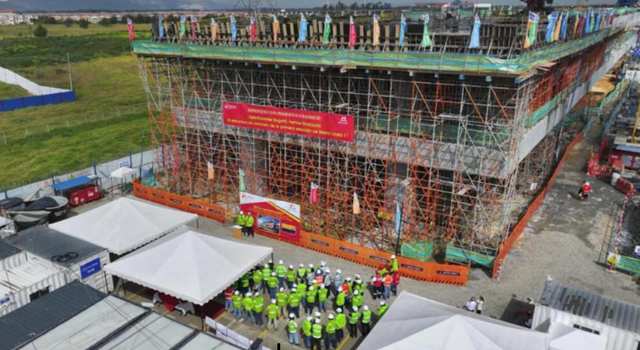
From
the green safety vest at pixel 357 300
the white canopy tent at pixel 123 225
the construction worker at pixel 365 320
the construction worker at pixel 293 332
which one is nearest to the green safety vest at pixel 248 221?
the white canopy tent at pixel 123 225

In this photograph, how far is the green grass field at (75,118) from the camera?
34500 mm

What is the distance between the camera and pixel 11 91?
61.2m

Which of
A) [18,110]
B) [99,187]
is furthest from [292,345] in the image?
[18,110]

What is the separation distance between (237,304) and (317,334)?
123 inches

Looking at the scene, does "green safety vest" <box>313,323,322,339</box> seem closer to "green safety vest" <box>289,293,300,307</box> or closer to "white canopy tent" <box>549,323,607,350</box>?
"green safety vest" <box>289,293,300,307</box>

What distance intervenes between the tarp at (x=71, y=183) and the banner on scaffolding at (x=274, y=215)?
10086 mm

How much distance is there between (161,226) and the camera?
19.8 m

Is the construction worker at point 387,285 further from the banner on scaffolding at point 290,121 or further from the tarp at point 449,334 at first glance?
the banner on scaffolding at point 290,121

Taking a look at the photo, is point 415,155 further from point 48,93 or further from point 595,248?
point 48,93

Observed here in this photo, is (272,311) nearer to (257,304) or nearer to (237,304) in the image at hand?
(257,304)

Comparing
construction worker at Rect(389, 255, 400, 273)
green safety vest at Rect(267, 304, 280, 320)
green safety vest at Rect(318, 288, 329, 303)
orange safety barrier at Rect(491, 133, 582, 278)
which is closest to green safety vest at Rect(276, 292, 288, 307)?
green safety vest at Rect(267, 304, 280, 320)

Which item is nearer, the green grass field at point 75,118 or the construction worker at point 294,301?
the construction worker at point 294,301

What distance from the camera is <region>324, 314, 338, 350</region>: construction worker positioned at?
1426 centimetres

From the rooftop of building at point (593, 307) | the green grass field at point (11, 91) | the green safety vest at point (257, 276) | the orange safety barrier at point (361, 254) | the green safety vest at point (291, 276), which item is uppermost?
the rooftop of building at point (593, 307)
